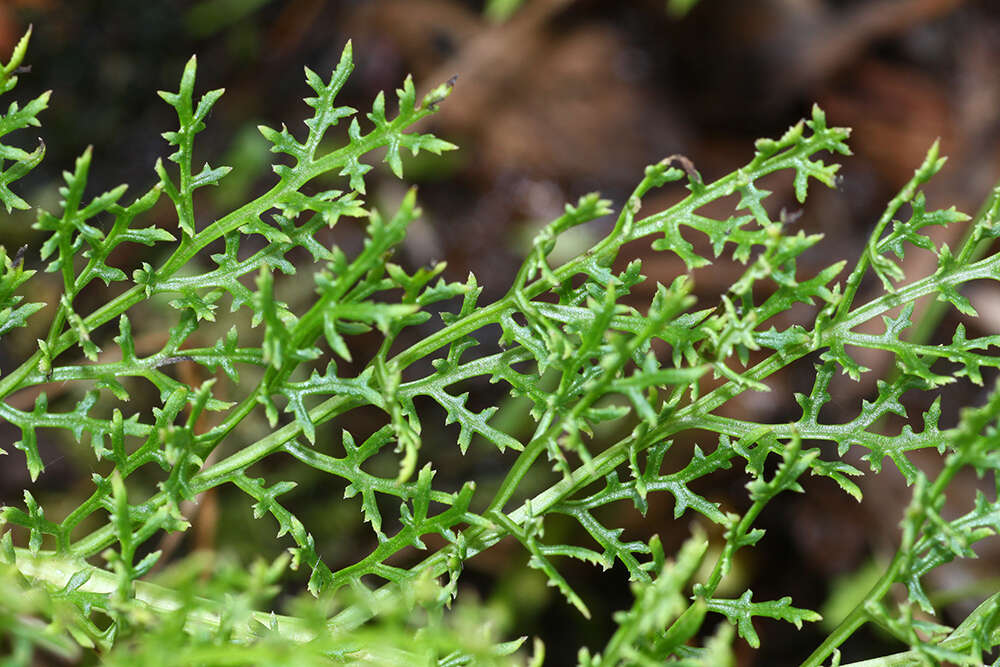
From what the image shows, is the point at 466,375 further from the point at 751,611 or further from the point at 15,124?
the point at 15,124

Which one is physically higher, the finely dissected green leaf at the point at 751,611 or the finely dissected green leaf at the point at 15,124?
the finely dissected green leaf at the point at 15,124

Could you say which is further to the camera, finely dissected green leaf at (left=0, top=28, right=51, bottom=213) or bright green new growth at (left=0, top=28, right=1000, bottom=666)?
finely dissected green leaf at (left=0, top=28, right=51, bottom=213)

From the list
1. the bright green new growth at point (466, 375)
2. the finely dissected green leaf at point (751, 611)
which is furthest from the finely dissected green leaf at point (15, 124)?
the finely dissected green leaf at point (751, 611)

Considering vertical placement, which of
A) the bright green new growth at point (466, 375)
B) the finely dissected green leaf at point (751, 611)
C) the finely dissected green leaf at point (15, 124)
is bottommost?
the finely dissected green leaf at point (751, 611)

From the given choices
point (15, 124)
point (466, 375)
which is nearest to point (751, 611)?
point (466, 375)

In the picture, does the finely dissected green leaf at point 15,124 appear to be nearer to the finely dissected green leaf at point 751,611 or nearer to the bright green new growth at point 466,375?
the bright green new growth at point 466,375

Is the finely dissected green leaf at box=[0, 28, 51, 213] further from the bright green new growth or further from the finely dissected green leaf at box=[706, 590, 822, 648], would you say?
the finely dissected green leaf at box=[706, 590, 822, 648]

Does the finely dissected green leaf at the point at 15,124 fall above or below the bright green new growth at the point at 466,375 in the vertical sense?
above

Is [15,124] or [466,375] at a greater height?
[15,124]

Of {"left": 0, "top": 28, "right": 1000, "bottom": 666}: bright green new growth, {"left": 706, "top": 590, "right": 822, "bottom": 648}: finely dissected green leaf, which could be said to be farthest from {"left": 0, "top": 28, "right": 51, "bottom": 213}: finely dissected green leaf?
{"left": 706, "top": 590, "right": 822, "bottom": 648}: finely dissected green leaf

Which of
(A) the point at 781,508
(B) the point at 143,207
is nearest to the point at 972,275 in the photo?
(B) the point at 143,207

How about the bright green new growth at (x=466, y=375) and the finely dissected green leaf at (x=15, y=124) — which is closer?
the bright green new growth at (x=466, y=375)
